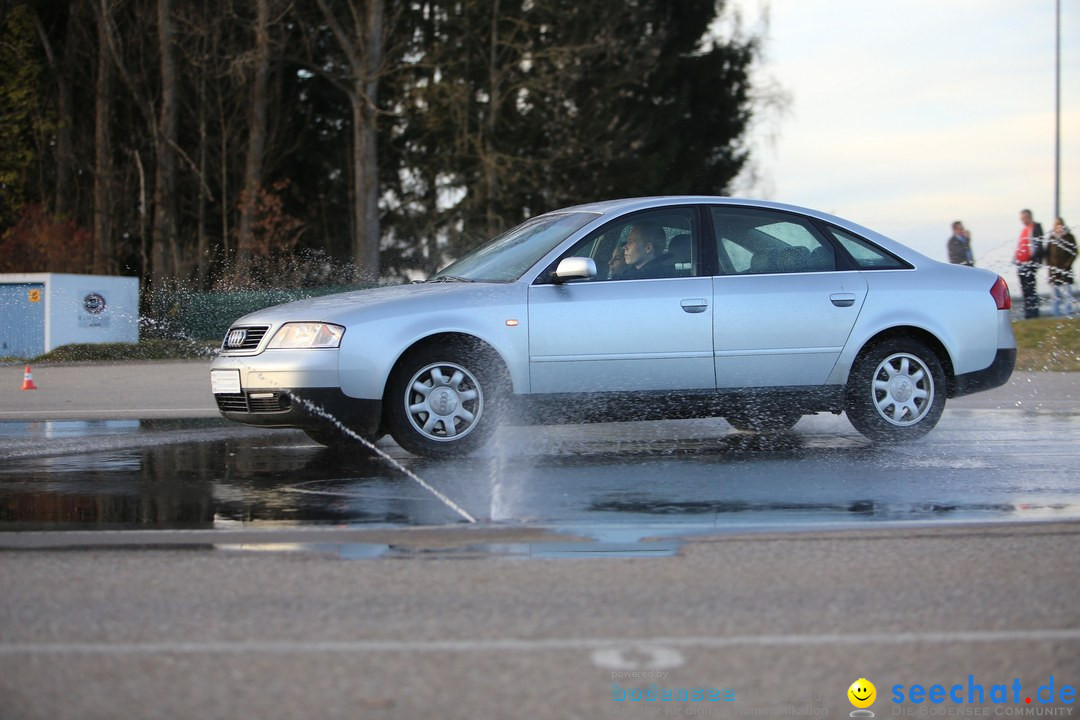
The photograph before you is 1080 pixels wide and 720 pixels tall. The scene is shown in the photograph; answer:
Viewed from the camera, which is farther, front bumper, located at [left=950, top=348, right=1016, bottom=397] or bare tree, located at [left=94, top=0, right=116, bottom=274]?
bare tree, located at [left=94, top=0, right=116, bottom=274]

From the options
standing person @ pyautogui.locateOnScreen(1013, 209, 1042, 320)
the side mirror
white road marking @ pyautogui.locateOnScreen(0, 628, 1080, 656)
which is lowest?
white road marking @ pyautogui.locateOnScreen(0, 628, 1080, 656)

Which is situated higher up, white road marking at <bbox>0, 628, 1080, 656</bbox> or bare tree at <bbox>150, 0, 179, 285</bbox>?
bare tree at <bbox>150, 0, 179, 285</bbox>

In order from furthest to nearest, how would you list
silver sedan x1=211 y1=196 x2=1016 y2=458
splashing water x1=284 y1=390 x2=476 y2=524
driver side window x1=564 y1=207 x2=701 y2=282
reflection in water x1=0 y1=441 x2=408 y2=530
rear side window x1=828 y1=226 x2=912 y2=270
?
rear side window x1=828 y1=226 x2=912 y2=270
driver side window x1=564 y1=207 x2=701 y2=282
silver sedan x1=211 y1=196 x2=1016 y2=458
splashing water x1=284 y1=390 x2=476 y2=524
reflection in water x1=0 y1=441 x2=408 y2=530

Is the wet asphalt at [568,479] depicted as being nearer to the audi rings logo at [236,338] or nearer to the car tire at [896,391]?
the car tire at [896,391]

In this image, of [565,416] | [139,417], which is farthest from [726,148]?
[565,416]

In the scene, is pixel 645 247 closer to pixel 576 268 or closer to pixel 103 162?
pixel 576 268

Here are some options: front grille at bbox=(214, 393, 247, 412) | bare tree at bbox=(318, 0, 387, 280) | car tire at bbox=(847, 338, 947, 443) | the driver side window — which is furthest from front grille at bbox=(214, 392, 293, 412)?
bare tree at bbox=(318, 0, 387, 280)

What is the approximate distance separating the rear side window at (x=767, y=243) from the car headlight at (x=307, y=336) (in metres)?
2.62

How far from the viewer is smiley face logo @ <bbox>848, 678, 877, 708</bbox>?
12.8 feet

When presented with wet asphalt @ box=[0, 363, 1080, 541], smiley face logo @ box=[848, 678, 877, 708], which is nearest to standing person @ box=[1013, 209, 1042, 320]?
wet asphalt @ box=[0, 363, 1080, 541]

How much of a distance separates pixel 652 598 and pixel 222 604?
1.52 m

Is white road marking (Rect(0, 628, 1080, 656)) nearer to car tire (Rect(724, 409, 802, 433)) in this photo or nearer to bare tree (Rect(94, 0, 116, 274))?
car tire (Rect(724, 409, 802, 433))

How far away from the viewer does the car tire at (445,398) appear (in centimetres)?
883

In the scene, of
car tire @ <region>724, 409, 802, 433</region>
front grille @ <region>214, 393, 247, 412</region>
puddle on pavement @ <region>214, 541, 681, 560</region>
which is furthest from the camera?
car tire @ <region>724, 409, 802, 433</region>
